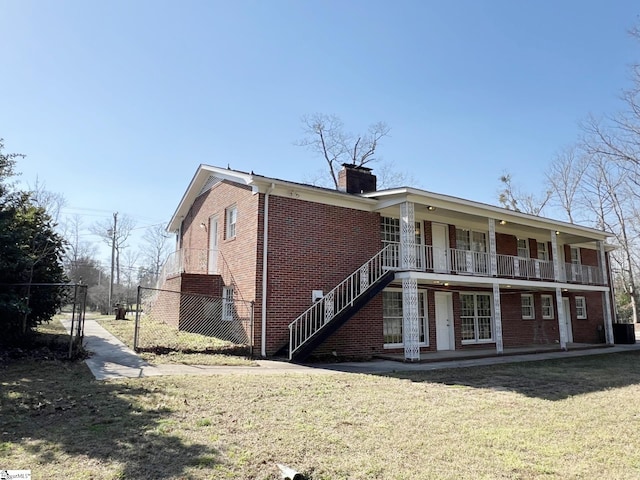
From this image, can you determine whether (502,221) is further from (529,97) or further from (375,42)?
(375,42)

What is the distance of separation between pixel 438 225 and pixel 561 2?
808 centimetres

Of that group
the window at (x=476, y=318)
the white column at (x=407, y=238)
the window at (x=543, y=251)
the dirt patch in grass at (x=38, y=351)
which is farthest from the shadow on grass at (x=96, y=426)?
the window at (x=543, y=251)

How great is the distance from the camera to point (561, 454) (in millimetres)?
4664

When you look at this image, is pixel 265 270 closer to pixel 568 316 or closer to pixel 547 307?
pixel 547 307

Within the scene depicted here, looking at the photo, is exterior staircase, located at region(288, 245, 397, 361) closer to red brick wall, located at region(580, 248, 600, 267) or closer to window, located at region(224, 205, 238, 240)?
window, located at region(224, 205, 238, 240)

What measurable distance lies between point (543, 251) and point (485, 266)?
581 cm

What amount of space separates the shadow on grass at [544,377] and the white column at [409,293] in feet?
4.92

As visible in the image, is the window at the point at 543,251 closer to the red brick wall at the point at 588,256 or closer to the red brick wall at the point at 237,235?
the red brick wall at the point at 588,256

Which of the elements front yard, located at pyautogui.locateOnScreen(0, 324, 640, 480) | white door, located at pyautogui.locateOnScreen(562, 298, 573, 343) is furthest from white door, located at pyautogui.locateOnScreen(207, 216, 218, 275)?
white door, located at pyautogui.locateOnScreen(562, 298, 573, 343)

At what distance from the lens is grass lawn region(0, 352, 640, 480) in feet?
13.4

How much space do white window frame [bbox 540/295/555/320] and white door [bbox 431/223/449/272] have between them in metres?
7.13

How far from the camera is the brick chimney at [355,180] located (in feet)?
49.5

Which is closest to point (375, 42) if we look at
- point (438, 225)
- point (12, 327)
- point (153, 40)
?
point (153, 40)

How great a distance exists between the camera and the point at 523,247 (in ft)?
65.4
